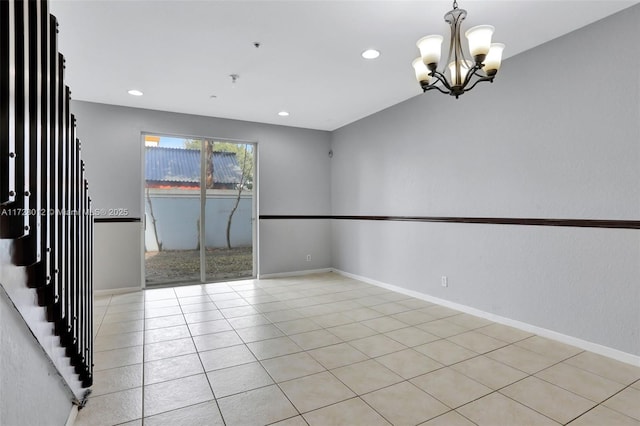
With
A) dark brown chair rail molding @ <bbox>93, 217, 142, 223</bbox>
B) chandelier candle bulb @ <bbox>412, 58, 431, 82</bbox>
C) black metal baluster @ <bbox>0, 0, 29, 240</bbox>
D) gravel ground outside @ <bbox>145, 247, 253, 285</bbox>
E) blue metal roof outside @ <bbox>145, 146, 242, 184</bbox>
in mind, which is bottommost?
gravel ground outside @ <bbox>145, 247, 253, 285</bbox>

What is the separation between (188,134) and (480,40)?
414 centimetres

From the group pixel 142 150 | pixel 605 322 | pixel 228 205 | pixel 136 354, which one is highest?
pixel 142 150

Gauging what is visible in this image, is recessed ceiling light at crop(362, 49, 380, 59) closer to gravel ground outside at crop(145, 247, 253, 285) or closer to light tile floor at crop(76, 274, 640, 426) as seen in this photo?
light tile floor at crop(76, 274, 640, 426)

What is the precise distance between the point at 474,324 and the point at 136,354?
300cm

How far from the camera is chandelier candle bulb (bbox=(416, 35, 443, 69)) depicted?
7.12 feet

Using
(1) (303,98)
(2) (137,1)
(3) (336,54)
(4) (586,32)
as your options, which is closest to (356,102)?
(1) (303,98)

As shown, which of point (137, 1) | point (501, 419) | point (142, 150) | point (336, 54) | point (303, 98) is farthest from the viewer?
point (142, 150)

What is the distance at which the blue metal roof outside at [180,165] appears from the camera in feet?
16.1

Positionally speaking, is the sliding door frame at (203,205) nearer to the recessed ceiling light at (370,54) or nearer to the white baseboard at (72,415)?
the recessed ceiling light at (370,54)

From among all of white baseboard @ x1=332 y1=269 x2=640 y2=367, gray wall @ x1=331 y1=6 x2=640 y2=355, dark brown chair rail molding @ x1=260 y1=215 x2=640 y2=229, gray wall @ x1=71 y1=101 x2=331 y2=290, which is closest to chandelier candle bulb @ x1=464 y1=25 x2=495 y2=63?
gray wall @ x1=331 y1=6 x2=640 y2=355

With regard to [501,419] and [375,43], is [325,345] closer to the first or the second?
[501,419]

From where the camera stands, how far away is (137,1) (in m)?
2.33

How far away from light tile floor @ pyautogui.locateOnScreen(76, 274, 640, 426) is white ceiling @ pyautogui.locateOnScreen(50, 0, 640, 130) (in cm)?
253

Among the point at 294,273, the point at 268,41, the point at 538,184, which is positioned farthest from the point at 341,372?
the point at 294,273
